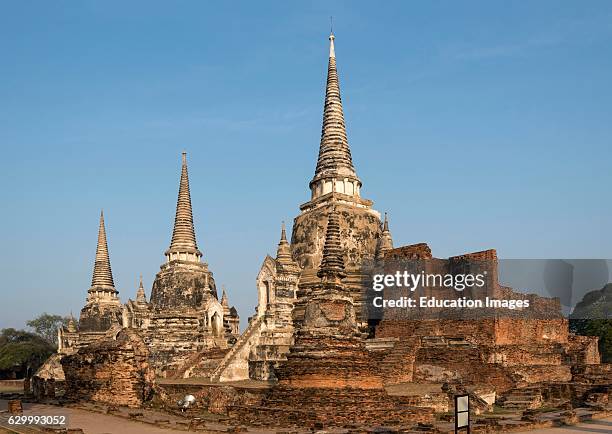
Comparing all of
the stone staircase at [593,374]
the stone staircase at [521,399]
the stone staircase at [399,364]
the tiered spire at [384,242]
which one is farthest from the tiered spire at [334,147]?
Result: the stone staircase at [521,399]

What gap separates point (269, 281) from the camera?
115ft

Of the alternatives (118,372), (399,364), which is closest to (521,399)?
(399,364)

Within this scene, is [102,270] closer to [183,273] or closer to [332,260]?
[183,273]

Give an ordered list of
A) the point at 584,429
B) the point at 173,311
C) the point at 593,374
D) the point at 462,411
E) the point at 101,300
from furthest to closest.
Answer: the point at 101,300, the point at 173,311, the point at 593,374, the point at 584,429, the point at 462,411

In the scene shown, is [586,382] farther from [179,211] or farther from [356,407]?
[179,211]

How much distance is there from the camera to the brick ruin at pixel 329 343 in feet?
66.9

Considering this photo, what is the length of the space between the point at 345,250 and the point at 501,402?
48.2ft

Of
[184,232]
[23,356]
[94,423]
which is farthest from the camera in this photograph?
[23,356]

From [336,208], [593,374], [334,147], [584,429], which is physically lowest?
[584,429]

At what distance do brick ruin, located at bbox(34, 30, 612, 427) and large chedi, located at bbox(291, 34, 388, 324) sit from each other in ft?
0.27

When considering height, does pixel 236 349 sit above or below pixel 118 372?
above

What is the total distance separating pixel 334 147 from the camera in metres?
39.6

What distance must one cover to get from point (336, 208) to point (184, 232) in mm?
12161

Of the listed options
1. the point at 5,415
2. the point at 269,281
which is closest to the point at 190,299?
the point at 269,281
